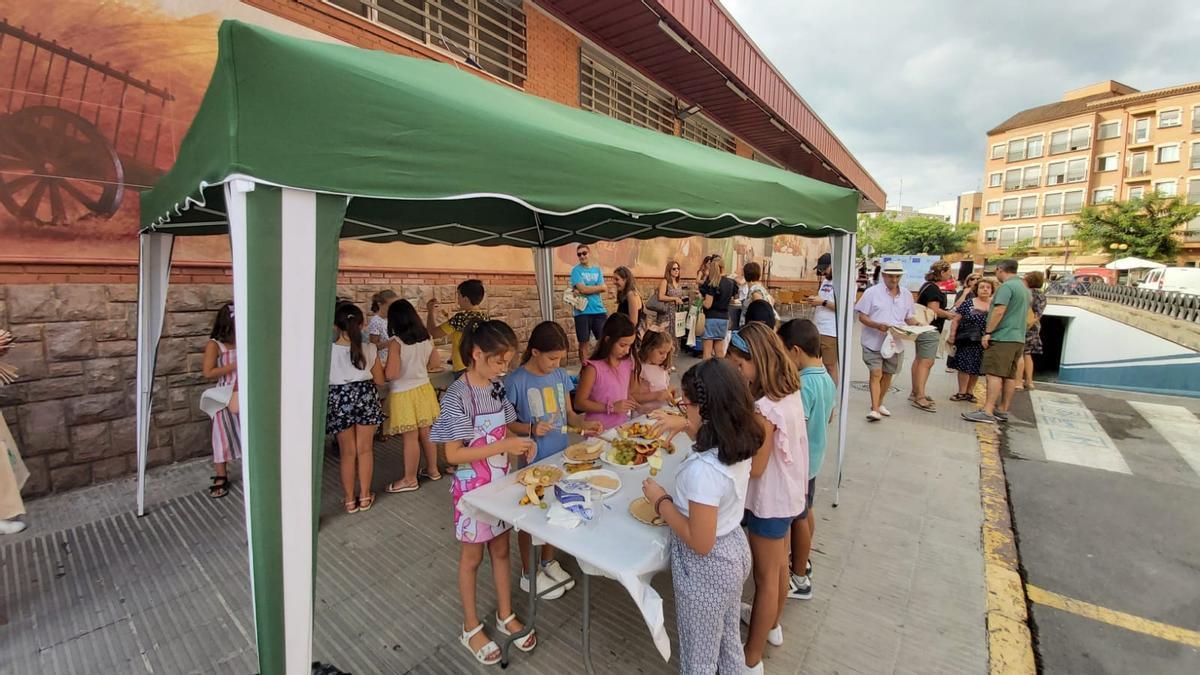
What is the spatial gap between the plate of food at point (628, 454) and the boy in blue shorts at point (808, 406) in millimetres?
879

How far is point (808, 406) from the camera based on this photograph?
260 centimetres

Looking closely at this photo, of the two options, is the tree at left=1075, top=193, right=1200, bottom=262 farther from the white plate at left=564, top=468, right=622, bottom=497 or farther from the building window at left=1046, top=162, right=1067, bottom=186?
the white plate at left=564, top=468, right=622, bottom=497

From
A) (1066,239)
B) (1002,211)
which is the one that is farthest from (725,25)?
(1002,211)

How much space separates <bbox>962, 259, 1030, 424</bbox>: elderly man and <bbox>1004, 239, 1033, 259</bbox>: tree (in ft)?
188

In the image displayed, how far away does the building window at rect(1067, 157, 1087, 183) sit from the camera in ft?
154

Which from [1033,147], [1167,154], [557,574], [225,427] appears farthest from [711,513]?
[1033,147]

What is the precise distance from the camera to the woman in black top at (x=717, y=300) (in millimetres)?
7812

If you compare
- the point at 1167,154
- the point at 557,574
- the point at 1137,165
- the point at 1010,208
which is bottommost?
the point at 557,574

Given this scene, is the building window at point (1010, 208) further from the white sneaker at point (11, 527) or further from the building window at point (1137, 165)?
the white sneaker at point (11, 527)

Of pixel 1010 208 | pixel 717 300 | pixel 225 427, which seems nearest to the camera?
pixel 225 427

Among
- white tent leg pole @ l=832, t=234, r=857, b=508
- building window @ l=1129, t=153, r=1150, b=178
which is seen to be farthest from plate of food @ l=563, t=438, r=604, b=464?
building window @ l=1129, t=153, r=1150, b=178

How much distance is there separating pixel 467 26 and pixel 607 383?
6050mm

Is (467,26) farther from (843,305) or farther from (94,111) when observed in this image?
(843,305)

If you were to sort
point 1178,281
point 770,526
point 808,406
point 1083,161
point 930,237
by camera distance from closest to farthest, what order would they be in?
point 770,526, point 808,406, point 1178,281, point 1083,161, point 930,237
